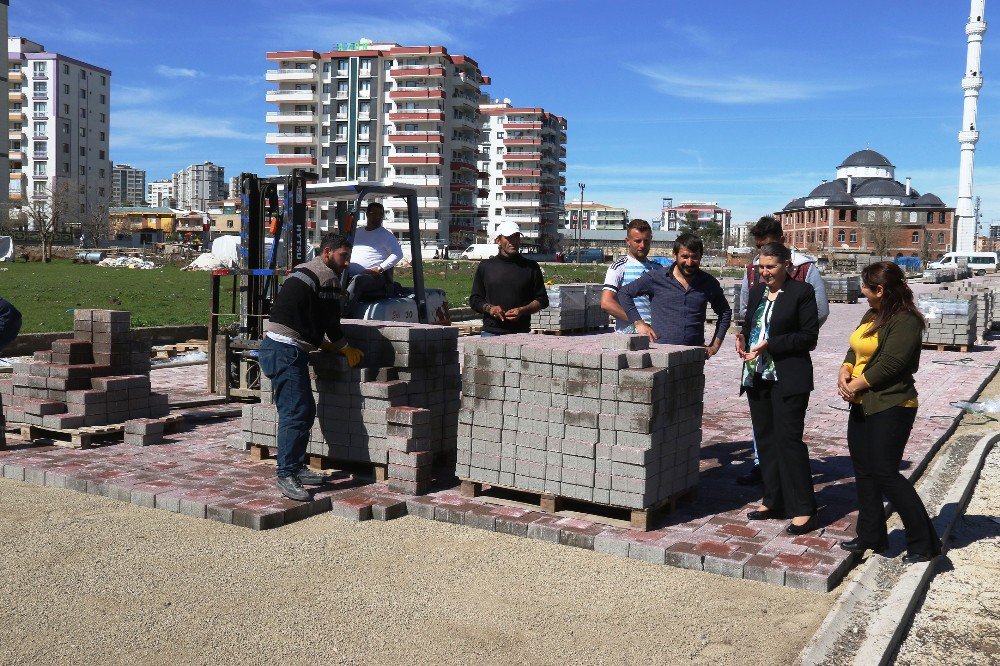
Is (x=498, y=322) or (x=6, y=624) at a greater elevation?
(x=498, y=322)

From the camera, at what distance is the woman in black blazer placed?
5844mm

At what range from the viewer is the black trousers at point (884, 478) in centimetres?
531

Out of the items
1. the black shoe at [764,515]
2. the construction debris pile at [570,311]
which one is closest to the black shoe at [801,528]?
the black shoe at [764,515]

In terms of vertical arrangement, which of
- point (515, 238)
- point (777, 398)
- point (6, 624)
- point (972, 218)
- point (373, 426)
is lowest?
point (6, 624)

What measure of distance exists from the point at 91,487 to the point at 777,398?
4.96 m

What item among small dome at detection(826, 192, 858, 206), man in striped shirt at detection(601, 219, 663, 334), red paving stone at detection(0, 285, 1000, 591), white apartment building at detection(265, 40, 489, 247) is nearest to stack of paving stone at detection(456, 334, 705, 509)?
red paving stone at detection(0, 285, 1000, 591)

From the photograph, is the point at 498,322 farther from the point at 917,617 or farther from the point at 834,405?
the point at 834,405

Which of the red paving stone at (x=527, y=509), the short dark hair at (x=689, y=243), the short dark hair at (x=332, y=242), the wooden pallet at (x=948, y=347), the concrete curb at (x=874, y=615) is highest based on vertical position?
the short dark hair at (x=689, y=243)

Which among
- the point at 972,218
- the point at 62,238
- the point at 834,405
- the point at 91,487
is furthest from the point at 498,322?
the point at 972,218

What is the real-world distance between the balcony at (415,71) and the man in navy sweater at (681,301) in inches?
3537

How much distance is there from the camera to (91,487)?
669 cm

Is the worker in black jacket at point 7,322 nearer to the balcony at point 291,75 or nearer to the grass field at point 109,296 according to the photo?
the grass field at point 109,296

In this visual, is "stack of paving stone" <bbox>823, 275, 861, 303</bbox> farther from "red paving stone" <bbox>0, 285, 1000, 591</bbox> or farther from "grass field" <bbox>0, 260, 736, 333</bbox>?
"red paving stone" <bbox>0, 285, 1000, 591</bbox>

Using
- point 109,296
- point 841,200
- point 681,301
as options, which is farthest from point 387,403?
point 841,200
